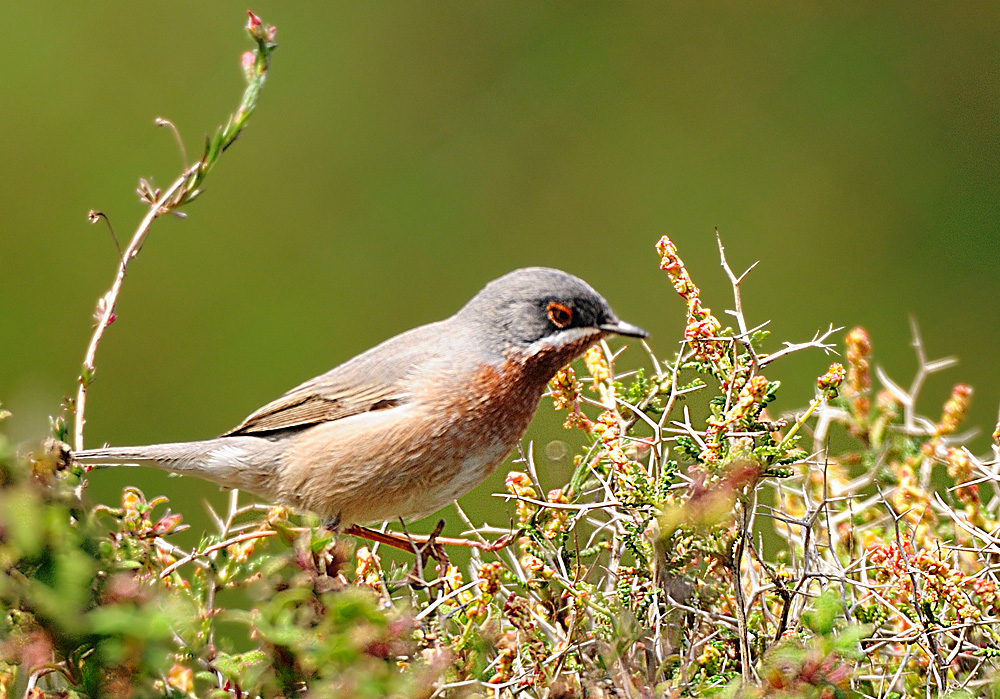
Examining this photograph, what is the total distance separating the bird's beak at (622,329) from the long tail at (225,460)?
1145mm

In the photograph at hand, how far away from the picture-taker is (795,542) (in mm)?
1938

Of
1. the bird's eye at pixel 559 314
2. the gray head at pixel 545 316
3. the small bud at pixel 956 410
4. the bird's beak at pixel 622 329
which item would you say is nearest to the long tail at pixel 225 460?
the gray head at pixel 545 316

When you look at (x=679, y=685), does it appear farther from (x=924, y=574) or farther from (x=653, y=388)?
(x=653, y=388)

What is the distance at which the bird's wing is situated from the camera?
3.10m

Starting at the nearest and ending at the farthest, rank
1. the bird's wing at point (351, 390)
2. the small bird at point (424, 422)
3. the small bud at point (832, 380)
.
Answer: the small bud at point (832, 380) → the small bird at point (424, 422) → the bird's wing at point (351, 390)

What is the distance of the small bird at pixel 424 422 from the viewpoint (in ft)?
9.21

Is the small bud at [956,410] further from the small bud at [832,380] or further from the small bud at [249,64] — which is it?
the small bud at [249,64]

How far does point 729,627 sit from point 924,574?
0.99 ft

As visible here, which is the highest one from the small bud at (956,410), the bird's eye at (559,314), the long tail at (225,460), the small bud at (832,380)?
the long tail at (225,460)

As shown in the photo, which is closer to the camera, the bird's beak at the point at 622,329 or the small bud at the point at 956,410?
the small bud at the point at 956,410

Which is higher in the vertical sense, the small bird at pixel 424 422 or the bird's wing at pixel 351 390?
the bird's wing at pixel 351 390

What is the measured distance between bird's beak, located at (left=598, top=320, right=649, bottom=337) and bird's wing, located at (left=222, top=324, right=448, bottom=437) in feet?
2.04

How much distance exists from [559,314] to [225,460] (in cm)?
119

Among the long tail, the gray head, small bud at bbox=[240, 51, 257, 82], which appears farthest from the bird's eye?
small bud at bbox=[240, 51, 257, 82]
